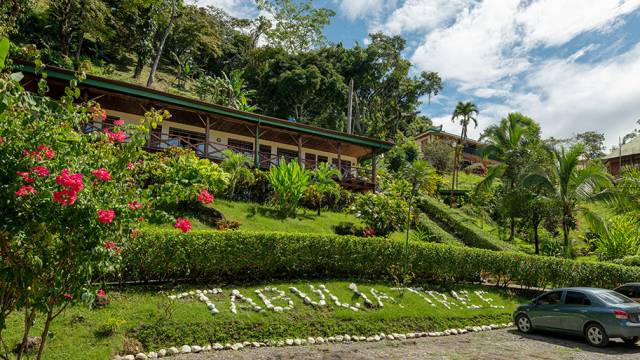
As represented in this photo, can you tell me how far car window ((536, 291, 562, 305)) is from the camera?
11.2m

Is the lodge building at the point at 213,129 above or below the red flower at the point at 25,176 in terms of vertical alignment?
above

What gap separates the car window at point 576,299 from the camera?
10.4 m

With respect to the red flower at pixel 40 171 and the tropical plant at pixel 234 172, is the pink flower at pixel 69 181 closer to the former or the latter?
the red flower at pixel 40 171

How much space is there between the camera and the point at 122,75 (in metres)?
46.5

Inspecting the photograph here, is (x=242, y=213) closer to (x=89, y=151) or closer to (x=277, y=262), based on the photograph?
(x=277, y=262)

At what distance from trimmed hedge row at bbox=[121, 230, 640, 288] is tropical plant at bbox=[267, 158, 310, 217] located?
547 centimetres

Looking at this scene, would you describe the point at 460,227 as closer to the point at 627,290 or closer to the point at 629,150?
the point at 627,290

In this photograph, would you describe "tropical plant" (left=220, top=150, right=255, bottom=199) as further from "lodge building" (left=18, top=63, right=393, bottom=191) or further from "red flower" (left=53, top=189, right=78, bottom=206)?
"red flower" (left=53, top=189, right=78, bottom=206)

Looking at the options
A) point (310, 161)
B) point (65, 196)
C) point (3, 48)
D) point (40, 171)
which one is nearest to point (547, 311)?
point (65, 196)

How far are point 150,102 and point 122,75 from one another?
31.1 m

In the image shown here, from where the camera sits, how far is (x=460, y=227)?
23.7m

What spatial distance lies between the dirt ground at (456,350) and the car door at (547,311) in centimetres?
38

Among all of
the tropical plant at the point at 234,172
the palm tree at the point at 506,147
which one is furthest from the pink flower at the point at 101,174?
the palm tree at the point at 506,147

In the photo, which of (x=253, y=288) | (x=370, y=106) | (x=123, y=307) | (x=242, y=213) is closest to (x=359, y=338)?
(x=253, y=288)
